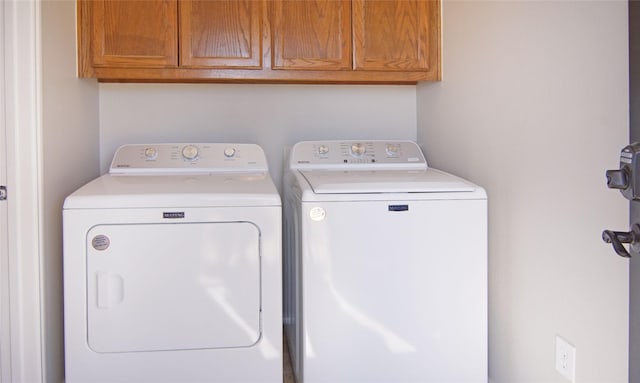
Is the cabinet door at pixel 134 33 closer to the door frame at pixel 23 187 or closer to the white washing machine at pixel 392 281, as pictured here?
the door frame at pixel 23 187

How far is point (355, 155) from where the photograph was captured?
265 centimetres

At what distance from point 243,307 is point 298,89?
1375mm

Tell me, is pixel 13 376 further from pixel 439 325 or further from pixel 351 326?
pixel 439 325

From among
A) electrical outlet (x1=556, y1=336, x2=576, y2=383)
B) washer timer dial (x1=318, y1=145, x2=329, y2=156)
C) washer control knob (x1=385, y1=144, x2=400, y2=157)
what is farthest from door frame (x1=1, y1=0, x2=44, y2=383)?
electrical outlet (x1=556, y1=336, x2=576, y2=383)

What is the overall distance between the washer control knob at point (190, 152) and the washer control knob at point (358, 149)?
74cm

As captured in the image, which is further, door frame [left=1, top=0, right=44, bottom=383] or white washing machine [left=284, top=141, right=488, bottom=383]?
white washing machine [left=284, top=141, right=488, bottom=383]

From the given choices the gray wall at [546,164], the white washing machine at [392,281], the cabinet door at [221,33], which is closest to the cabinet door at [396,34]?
the gray wall at [546,164]

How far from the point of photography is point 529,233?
72.6 inches

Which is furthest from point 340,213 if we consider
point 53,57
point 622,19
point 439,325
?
point 53,57

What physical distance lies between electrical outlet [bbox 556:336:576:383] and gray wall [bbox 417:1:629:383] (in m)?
0.03

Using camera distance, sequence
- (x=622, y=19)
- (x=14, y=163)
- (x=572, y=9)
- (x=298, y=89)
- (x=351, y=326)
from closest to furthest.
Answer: (x=622, y=19) → (x=572, y=9) → (x=14, y=163) → (x=351, y=326) → (x=298, y=89)

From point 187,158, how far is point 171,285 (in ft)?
2.73

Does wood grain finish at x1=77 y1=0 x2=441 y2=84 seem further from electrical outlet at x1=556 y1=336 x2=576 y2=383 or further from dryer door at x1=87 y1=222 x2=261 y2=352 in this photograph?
electrical outlet at x1=556 y1=336 x2=576 y2=383

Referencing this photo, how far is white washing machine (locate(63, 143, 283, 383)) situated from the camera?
6.07ft
